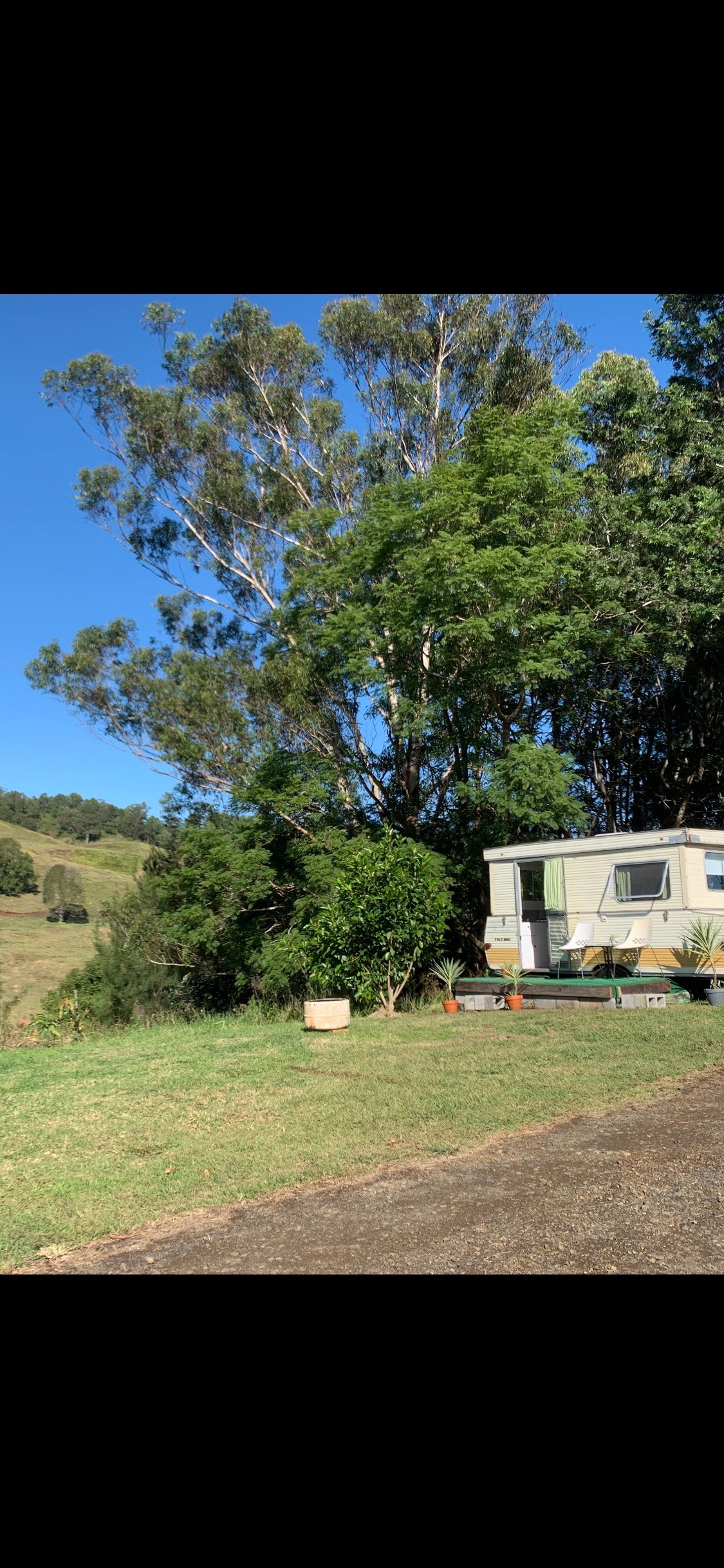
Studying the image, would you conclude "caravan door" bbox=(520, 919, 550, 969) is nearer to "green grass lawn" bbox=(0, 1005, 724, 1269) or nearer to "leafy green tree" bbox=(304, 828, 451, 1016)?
"leafy green tree" bbox=(304, 828, 451, 1016)

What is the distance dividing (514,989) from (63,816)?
49616 mm

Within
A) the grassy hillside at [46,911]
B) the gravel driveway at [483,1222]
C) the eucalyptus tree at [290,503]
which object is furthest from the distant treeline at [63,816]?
the gravel driveway at [483,1222]

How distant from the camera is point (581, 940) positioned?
41.5 ft

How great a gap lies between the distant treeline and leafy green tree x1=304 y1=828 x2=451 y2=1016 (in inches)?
1557

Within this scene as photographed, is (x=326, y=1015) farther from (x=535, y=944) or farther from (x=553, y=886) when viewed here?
(x=535, y=944)

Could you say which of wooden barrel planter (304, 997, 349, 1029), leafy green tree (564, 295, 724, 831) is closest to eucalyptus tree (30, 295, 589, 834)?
leafy green tree (564, 295, 724, 831)

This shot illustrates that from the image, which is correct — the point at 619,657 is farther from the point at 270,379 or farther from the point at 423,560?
the point at 270,379

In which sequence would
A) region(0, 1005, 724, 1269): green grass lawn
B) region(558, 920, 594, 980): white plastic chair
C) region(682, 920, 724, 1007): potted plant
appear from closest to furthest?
region(0, 1005, 724, 1269): green grass lawn < region(682, 920, 724, 1007): potted plant < region(558, 920, 594, 980): white plastic chair

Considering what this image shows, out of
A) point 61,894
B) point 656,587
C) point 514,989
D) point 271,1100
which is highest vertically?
point 656,587

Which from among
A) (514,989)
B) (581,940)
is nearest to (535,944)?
(581,940)

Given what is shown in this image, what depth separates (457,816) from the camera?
18.1m

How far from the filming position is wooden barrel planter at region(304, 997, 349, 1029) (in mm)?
9797

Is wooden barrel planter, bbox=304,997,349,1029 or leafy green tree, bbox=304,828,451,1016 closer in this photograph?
wooden barrel planter, bbox=304,997,349,1029
